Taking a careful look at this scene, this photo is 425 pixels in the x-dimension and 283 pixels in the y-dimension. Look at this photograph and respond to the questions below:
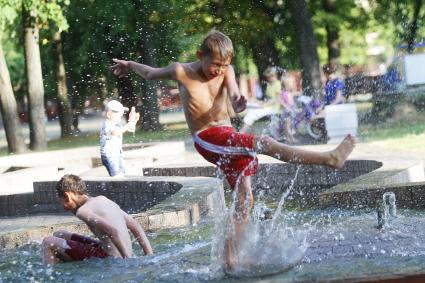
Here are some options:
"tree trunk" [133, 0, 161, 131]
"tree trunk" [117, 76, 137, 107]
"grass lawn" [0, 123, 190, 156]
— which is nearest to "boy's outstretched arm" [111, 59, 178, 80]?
"grass lawn" [0, 123, 190, 156]

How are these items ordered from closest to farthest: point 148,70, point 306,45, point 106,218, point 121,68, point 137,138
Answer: point 148,70 → point 121,68 → point 106,218 → point 306,45 → point 137,138

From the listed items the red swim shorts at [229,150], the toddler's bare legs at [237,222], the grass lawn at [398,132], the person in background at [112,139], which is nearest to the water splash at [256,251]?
the toddler's bare legs at [237,222]

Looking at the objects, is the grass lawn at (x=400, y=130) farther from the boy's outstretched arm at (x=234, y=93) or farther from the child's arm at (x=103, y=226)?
the boy's outstretched arm at (x=234, y=93)

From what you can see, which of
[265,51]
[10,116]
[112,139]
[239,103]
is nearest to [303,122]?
[10,116]

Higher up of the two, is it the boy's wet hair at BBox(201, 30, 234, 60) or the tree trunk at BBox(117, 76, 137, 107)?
the boy's wet hair at BBox(201, 30, 234, 60)

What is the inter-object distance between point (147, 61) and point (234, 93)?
26687 mm

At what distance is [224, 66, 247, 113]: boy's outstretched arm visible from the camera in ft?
21.7

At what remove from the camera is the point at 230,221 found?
23.2 ft

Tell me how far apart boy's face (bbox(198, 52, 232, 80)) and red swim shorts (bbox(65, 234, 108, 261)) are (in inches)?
73.9

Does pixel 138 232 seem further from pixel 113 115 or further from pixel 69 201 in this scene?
pixel 113 115

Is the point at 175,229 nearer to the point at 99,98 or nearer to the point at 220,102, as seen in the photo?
the point at 220,102

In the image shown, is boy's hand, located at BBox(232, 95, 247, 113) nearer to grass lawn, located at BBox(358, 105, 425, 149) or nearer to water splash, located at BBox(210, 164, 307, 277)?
water splash, located at BBox(210, 164, 307, 277)

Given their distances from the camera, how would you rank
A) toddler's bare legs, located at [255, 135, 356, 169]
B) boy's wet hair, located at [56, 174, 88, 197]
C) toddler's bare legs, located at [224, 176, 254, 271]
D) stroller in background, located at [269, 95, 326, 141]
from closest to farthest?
toddler's bare legs, located at [255, 135, 356, 169], toddler's bare legs, located at [224, 176, 254, 271], boy's wet hair, located at [56, 174, 88, 197], stroller in background, located at [269, 95, 326, 141]

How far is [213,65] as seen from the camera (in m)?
6.86
